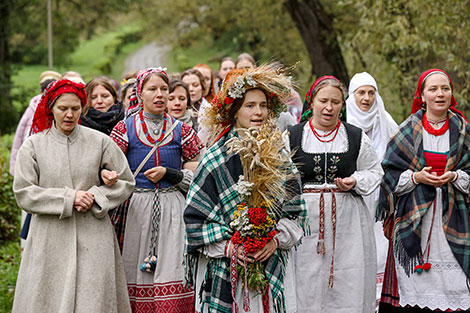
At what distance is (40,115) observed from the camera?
19.3 feet

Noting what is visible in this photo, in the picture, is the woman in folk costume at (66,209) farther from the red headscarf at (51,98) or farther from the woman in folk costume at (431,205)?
the woman in folk costume at (431,205)

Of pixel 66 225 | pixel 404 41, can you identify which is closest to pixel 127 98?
pixel 66 225

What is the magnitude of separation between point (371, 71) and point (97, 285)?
9.96 meters

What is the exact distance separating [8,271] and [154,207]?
14.2ft

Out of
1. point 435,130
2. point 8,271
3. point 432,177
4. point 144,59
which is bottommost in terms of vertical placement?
point 8,271

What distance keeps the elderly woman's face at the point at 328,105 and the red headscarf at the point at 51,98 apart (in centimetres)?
206

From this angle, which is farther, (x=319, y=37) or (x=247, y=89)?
(x=319, y=37)

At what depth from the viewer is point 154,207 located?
6367mm

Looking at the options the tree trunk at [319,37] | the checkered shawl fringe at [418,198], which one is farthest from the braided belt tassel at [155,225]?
the tree trunk at [319,37]

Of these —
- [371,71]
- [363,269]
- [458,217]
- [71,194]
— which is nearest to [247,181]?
[71,194]

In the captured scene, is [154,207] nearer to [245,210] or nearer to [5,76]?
[245,210]

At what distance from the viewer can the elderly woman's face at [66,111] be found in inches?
227

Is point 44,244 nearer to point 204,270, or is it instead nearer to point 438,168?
point 204,270

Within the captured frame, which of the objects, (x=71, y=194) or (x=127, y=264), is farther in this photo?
(x=127, y=264)
